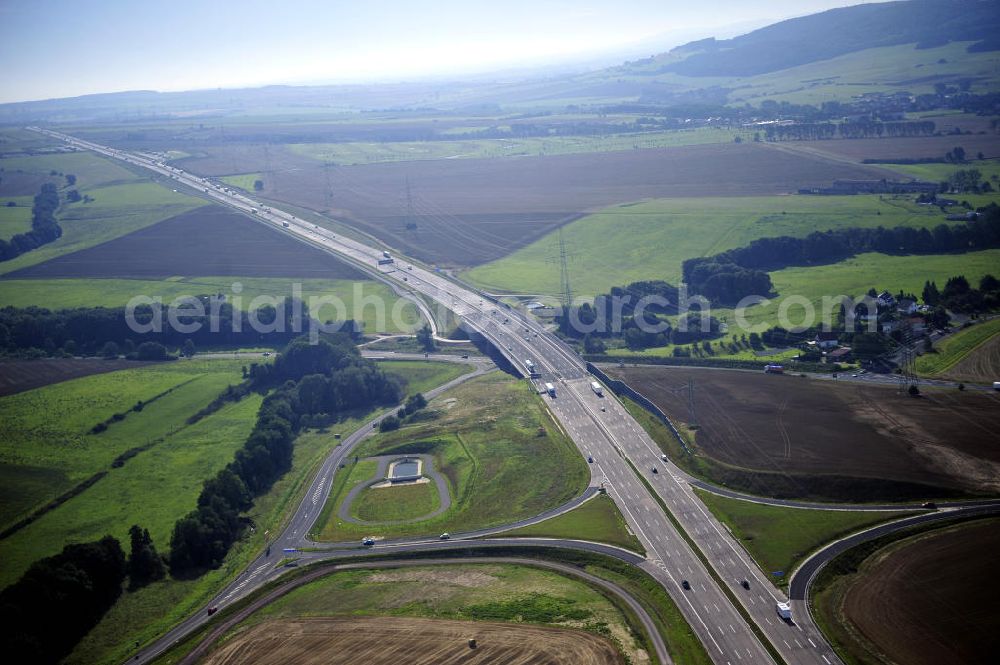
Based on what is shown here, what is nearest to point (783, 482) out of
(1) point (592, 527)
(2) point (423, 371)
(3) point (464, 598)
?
A: (1) point (592, 527)

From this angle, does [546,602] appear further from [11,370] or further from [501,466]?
[11,370]

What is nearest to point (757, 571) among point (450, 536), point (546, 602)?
point (546, 602)

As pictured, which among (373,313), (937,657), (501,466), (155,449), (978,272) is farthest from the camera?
(373,313)

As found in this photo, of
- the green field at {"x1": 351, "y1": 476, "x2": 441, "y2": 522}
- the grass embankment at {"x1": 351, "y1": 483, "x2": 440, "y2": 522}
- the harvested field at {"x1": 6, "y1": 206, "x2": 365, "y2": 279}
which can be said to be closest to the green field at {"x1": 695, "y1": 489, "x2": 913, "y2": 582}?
the grass embankment at {"x1": 351, "y1": 483, "x2": 440, "y2": 522}

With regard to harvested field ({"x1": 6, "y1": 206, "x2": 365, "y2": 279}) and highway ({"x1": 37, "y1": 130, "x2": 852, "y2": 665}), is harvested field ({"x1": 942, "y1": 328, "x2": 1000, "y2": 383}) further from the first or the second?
harvested field ({"x1": 6, "y1": 206, "x2": 365, "y2": 279})

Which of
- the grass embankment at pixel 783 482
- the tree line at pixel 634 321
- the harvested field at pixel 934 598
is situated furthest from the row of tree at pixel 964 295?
the harvested field at pixel 934 598

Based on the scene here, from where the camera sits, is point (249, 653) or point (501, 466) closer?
point (249, 653)
